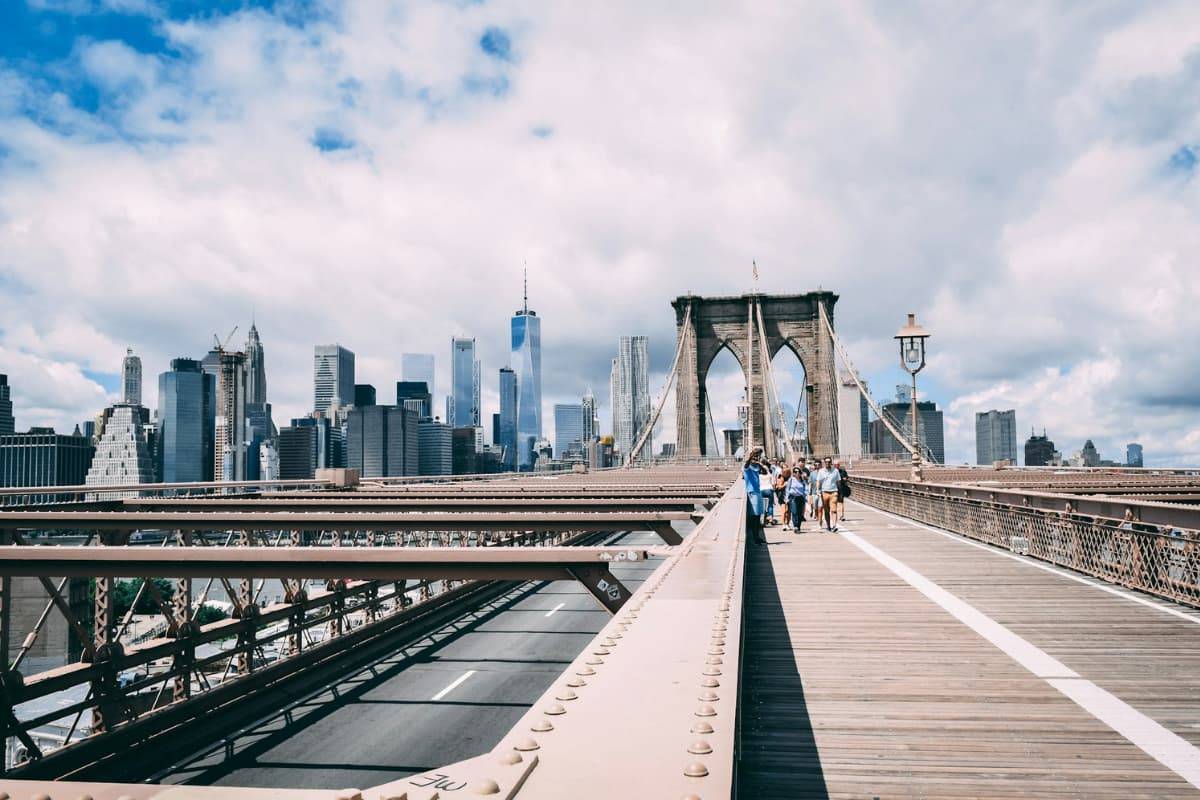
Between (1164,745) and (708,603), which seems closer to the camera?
(708,603)

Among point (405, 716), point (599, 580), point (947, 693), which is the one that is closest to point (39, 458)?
point (405, 716)

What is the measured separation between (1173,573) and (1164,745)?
618cm

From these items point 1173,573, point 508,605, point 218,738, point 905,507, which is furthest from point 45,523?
point 508,605

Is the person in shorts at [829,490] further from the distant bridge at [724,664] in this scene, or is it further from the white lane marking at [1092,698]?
the white lane marking at [1092,698]

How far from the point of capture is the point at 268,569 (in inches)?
300

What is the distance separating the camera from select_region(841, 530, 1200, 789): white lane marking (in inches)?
179

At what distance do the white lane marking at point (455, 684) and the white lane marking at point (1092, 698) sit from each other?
17.1m

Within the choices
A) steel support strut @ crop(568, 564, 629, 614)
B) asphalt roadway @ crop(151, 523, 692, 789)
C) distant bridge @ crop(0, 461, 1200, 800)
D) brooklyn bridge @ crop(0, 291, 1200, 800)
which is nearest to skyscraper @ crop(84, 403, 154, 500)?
Answer: asphalt roadway @ crop(151, 523, 692, 789)

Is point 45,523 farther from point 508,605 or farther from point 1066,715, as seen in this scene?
point 508,605

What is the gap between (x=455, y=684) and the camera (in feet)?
79.6

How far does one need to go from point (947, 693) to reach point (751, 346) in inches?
3276

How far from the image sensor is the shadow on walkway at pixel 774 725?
4.21 meters

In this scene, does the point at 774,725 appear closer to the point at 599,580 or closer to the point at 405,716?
the point at 599,580

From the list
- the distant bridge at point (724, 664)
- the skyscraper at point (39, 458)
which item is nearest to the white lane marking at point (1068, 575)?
the distant bridge at point (724, 664)
